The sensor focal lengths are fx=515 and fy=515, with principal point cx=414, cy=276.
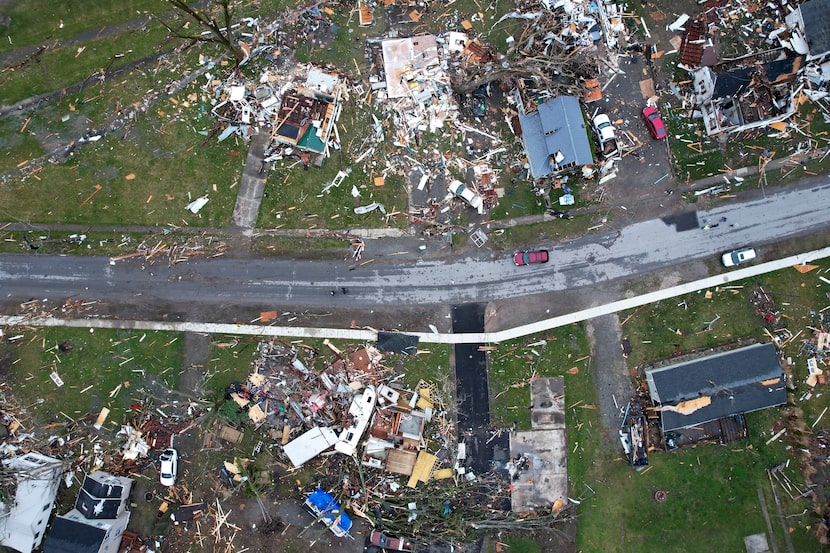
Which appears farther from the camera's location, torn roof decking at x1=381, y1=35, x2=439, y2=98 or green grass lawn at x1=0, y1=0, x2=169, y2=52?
green grass lawn at x1=0, y1=0, x2=169, y2=52

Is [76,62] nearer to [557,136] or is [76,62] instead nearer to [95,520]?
[95,520]

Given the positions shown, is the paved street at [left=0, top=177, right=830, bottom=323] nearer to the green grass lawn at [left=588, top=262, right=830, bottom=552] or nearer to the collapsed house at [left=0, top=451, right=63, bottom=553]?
the green grass lawn at [left=588, top=262, right=830, bottom=552]

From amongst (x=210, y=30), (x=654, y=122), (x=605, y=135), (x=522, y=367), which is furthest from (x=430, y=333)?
(x=210, y=30)

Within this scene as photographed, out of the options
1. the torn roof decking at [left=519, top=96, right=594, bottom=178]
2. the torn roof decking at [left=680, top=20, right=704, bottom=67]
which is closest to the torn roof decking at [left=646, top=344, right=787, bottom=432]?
the torn roof decking at [left=519, top=96, right=594, bottom=178]

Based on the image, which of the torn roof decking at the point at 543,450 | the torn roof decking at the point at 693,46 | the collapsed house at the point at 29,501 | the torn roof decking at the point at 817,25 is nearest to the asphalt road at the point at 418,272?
the torn roof decking at the point at 543,450

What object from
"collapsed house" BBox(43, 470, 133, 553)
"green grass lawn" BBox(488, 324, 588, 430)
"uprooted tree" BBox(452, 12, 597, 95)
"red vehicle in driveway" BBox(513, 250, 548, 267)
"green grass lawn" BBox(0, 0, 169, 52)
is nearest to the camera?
"collapsed house" BBox(43, 470, 133, 553)

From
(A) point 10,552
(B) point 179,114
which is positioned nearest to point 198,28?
→ (B) point 179,114

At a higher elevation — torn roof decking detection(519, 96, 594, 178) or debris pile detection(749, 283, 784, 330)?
torn roof decking detection(519, 96, 594, 178)

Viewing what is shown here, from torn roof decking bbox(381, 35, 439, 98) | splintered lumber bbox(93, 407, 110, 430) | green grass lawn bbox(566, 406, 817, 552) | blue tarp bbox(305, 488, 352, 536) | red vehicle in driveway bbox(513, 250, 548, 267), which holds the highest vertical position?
torn roof decking bbox(381, 35, 439, 98)
